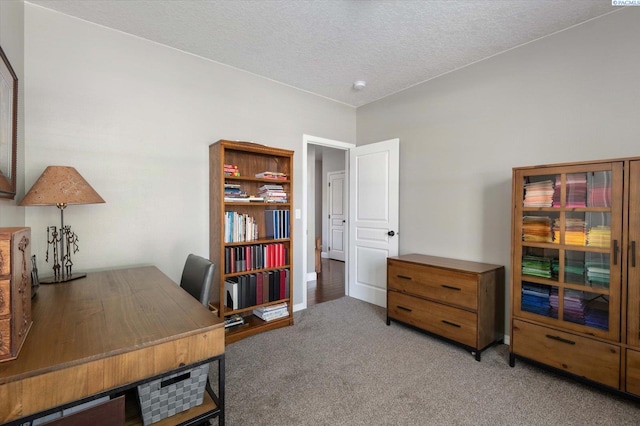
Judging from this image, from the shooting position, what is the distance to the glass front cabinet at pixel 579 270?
1.86 meters

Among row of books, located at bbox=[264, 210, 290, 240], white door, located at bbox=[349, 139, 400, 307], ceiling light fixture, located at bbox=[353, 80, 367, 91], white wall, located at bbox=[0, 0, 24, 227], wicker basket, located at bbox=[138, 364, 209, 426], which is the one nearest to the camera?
wicker basket, located at bbox=[138, 364, 209, 426]

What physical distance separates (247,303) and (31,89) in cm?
234

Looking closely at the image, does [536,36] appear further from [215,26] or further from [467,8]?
[215,26]

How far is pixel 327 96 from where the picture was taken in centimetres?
381

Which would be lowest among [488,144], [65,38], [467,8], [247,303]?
[247,303]

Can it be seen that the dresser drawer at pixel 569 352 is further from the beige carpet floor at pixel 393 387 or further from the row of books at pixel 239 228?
the row of books at pixel 239 228

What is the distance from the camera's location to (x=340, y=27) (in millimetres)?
2346

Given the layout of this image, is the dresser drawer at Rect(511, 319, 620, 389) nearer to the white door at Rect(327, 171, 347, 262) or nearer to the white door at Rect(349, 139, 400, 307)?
the white door at Rect(349, 139, 400, 307)

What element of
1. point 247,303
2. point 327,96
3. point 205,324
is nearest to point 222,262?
point 247,303

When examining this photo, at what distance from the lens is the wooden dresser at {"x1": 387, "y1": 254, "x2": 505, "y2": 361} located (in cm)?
246

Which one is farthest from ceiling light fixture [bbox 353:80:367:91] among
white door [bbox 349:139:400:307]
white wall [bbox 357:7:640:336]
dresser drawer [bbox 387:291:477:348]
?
dresser drawer [bbox 387:291:477:348]

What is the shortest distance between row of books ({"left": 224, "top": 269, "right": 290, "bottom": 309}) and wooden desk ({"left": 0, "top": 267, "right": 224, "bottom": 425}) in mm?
1224

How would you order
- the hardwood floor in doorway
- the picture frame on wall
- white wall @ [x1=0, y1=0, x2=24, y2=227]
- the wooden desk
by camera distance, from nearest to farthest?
the wooden desk → the picture frame on wall → white wall @ [x1=0, y1=0, x2=24, y2=227] → the hardwood floor in doorway

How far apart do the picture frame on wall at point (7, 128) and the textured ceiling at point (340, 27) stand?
34.6 inches
